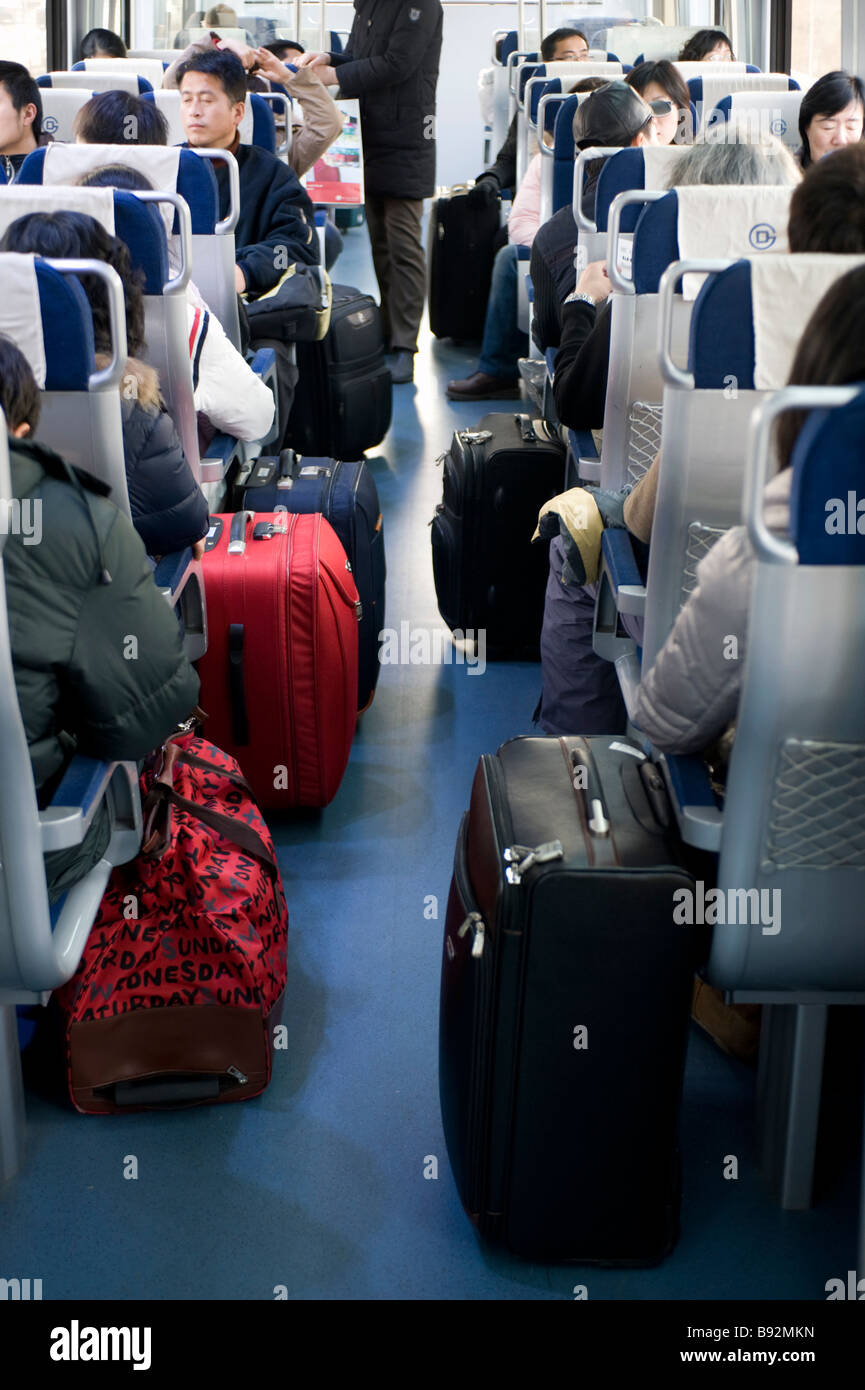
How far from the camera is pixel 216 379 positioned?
318cm

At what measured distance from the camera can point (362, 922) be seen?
2.79 metres

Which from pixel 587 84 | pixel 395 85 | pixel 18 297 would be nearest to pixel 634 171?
pixel 18 297

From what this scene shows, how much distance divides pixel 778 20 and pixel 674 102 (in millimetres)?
4689

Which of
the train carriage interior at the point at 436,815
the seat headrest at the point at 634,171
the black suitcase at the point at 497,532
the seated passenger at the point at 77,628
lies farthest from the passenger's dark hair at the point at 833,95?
the seated passenger at the point at 77,628

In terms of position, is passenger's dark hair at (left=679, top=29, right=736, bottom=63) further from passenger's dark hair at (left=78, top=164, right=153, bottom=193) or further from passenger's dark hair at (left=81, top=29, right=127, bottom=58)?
passenger's dark hair at (left=78, top=164, right=153, bottom=193)

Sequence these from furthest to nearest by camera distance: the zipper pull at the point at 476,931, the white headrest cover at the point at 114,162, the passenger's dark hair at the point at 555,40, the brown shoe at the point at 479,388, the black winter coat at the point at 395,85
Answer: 1. the passenger's dark hair at the point at 555,40
2. the black winter coat at the point at 395,85
3. the brown shoe at the point at 479,388
4. the white headrest cover at the point at 114,162
5. the zipper pull at the point at 476,931

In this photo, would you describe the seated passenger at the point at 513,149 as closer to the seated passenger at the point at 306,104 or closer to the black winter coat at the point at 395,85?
the black winter coat at the point at 395,85

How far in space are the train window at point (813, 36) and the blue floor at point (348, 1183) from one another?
726cm

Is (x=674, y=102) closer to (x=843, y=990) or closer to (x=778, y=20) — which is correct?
(x=843, y=990)

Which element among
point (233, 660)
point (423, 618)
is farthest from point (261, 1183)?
point (423, 618)

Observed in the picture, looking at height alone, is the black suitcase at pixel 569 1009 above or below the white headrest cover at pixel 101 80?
below

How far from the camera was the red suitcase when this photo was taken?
9.47ft

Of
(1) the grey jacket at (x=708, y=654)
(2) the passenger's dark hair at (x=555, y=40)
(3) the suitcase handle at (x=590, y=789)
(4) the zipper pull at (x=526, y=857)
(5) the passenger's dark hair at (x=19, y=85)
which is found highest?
(2) the passenger's dark hair at (x=555, y=40)

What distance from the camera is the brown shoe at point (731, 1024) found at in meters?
2.36
